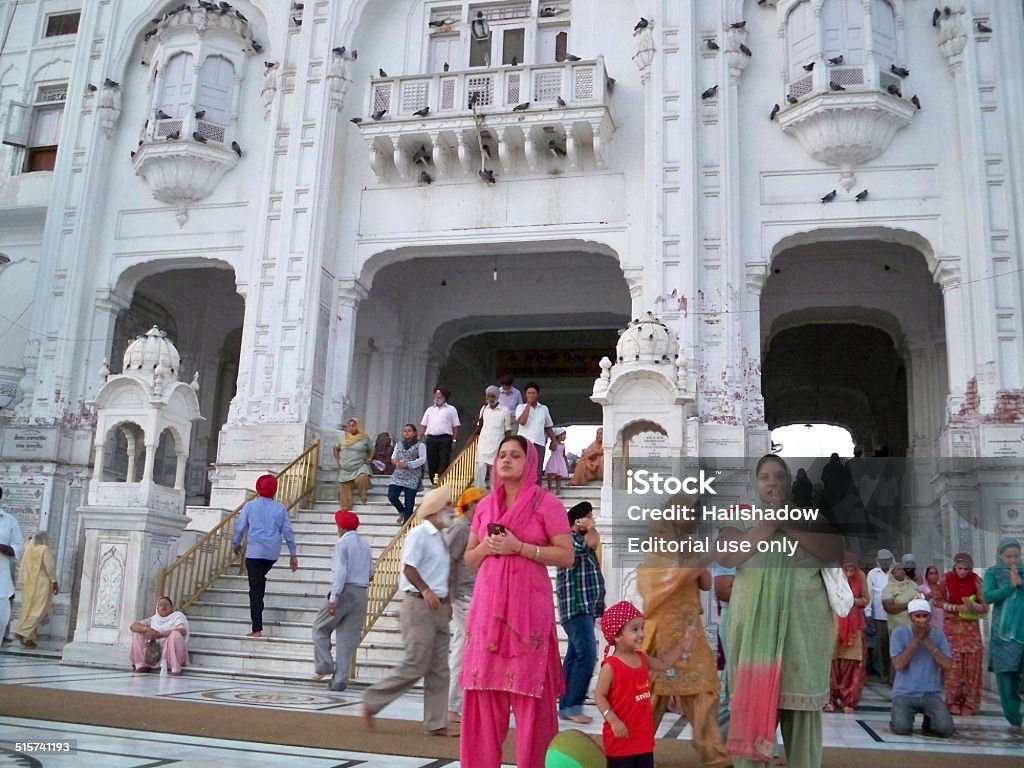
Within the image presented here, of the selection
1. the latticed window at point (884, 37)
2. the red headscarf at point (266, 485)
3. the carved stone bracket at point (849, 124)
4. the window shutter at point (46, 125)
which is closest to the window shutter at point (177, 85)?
the window shutter at point (46, 125)

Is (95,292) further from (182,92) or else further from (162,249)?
(182,92)

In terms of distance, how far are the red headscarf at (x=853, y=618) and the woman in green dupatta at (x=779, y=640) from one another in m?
4.13

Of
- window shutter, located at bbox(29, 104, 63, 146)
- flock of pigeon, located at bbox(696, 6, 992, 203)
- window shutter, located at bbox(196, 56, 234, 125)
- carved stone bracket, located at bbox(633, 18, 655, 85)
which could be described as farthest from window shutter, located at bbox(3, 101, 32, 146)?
flock of pigeon, located at bbox(696, 6, 992, 203)

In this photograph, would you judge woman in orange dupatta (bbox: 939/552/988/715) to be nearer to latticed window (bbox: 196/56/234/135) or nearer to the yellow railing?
the yellow railing

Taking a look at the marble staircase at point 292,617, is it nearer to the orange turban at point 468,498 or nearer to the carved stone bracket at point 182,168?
the orange turban at point 468,498

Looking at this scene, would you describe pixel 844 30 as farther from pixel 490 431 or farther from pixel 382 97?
pixel 490 431

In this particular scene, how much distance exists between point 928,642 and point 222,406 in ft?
50.4

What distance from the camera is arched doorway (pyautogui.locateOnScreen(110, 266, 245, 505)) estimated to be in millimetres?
17641

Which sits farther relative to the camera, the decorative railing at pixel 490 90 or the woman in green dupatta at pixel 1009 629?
the decorative railing at pixel 490 90

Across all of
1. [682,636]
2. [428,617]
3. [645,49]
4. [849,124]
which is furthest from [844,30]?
[428,617]

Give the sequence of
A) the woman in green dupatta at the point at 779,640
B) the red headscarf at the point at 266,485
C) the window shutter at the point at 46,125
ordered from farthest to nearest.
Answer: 1. the window shutter at the point at 46,125
2. the red headscarf at the point at 266,485
3. the woman in green dupatta at the point at 779,640

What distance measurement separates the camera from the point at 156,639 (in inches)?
342

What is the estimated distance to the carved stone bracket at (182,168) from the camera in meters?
14.7

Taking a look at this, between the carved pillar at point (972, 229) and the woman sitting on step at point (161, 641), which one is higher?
the carved pillar at point (972, 229)
